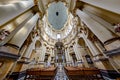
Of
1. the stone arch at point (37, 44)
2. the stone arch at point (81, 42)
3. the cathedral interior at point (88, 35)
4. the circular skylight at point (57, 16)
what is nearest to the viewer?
the cathedral interior at point (88, 35)

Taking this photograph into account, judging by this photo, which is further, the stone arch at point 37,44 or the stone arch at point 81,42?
the stone arch at point 37,44

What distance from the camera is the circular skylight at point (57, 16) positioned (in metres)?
14.8

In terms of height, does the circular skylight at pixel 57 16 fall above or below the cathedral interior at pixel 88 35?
above

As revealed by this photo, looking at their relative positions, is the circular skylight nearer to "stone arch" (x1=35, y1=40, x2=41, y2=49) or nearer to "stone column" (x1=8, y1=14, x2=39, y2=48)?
"stone arch" (x1=35, y1=40, x2=41, y2=49)

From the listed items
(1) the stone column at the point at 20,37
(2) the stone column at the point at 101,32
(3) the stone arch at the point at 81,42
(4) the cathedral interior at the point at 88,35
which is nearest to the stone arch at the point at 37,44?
(4) the cathedral interior at the point at 88,35

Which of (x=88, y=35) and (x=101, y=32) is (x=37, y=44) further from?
A: (x=101, y=32)

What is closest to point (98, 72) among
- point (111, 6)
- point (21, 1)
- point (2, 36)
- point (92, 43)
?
point (92, 43)

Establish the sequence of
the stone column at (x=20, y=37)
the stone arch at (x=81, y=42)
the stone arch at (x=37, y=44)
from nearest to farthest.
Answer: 1. the stone column at (x=20, y=37)
2. the stone arch at (x=81, y=42)
3. the stone arch at (x=37, y=44)

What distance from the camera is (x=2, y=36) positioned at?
2.53 meters

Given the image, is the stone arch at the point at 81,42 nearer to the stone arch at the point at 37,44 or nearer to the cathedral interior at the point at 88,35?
the cathedral interior at the point at 88,35

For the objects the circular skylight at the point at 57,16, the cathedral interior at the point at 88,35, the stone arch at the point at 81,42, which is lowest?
the cathedral interior at the point at 88,35

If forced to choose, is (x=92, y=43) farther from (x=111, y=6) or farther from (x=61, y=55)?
(x=61, y=55)

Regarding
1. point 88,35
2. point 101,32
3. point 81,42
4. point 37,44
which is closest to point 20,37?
point 101,32

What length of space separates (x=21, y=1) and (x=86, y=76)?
424 cm
